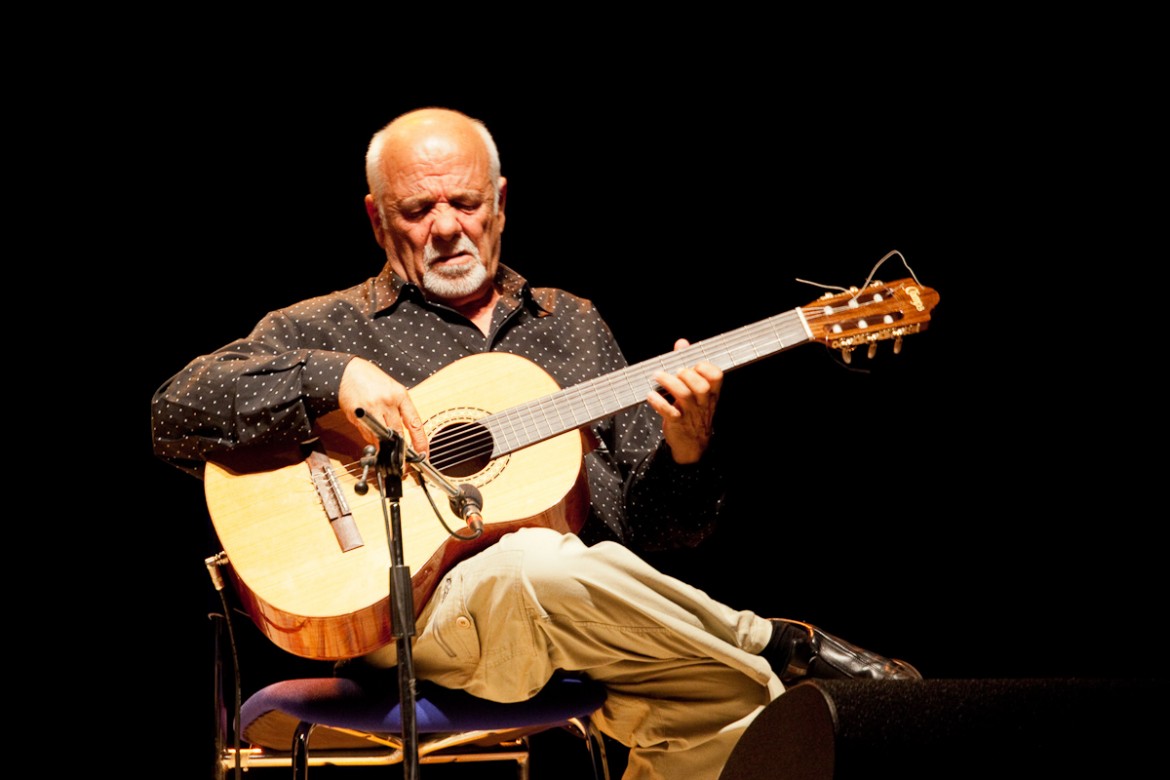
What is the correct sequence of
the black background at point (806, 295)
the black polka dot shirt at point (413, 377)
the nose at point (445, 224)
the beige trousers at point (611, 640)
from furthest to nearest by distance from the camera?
the black background at point (806, 295)
the nose at point (445, 224)
the black polka dot shirt at point (413, 377)
the beige trousers at point (611, 640)

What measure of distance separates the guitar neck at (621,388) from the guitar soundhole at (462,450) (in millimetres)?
27

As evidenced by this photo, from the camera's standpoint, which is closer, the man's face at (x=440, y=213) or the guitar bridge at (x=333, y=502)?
the guitar bridge at (x=333, y=502)

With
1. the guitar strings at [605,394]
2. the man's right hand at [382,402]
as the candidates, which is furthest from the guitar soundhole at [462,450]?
the man's right hand at [382,402]

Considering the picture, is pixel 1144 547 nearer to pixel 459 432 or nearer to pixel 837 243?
pixel 837 243

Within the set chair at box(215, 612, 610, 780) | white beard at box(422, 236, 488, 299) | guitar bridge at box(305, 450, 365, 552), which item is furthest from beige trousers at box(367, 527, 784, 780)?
white beard at box(422, 236, 488, 299)

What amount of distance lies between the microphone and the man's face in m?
1.12

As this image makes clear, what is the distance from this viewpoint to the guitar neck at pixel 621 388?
8.13 ft

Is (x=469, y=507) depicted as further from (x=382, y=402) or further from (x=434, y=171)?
(x=434, y=171)

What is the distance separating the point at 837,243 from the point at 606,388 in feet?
4.18

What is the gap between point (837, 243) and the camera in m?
3.48

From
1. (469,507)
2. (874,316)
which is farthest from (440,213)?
(469,507)

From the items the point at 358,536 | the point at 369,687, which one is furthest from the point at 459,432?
the point at 369,687

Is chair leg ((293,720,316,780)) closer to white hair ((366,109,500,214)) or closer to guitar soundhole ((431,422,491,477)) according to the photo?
guitar soundhole ((431,422,491,477))

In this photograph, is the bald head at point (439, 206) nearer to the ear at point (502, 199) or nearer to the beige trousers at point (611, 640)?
the ear at point (502, 199)
